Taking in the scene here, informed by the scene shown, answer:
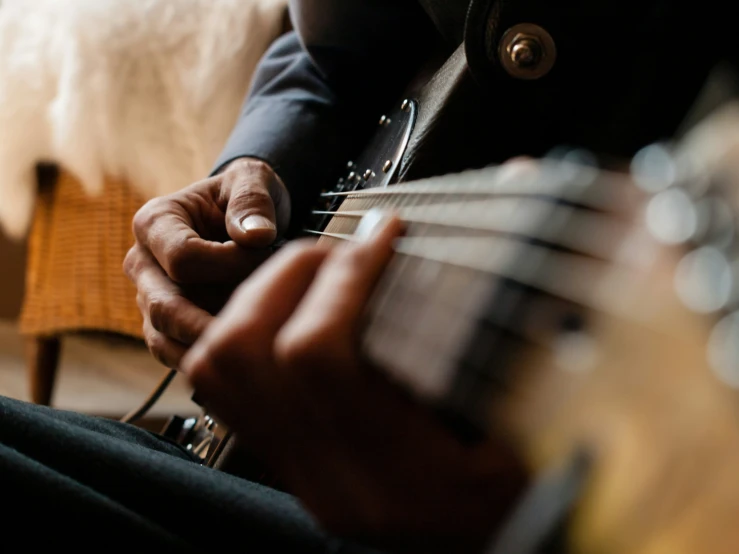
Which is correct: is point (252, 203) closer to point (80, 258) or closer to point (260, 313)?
point (260, 313)

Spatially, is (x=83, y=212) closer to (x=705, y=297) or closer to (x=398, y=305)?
(x=398, y=305)

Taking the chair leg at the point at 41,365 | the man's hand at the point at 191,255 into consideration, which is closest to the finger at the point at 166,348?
the man's hand at the point at 191,255

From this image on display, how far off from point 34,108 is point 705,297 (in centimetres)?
115

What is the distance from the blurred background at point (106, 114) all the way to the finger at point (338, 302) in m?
0.84

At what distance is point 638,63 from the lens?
0.50m

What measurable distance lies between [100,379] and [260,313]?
1509mm

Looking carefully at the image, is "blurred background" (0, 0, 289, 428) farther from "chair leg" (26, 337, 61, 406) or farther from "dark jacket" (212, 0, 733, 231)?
"dark jacket" (212, 0, 733, 231)

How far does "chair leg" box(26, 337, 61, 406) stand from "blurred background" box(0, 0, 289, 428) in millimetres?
112

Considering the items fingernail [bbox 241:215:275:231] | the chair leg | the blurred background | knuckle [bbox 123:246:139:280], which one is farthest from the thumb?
the chair leg

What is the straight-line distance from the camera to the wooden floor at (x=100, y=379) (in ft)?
5.12

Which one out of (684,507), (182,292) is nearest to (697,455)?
(684,507)

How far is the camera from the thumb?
59 cm

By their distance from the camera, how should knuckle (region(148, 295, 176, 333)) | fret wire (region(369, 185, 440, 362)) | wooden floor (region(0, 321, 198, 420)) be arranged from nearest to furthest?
fret wire (region(369, 185, 440, 362)), knuckle (region(148, 295, 176, 333)), wooden floor (region(0, 321, 198, 420))

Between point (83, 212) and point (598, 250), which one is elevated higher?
point (598, 250)
